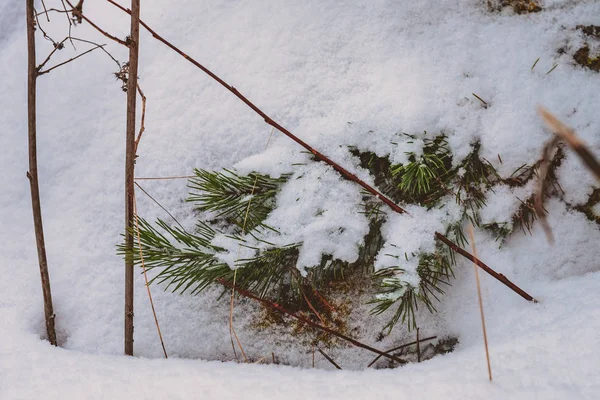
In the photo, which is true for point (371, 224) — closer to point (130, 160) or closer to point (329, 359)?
point (329, 359)

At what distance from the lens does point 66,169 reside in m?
1.56

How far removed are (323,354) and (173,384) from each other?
0.50 meters

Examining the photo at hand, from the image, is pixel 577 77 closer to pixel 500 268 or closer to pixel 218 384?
pixel 500 268

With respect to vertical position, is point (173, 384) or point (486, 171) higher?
point (486, 171)

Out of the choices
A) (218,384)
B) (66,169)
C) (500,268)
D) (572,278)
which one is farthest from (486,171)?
(66,169)

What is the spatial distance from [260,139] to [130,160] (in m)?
0.39

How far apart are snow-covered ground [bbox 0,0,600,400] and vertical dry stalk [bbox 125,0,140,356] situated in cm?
12

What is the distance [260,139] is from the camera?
142cm

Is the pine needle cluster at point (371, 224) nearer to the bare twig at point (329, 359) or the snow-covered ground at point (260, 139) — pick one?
the snow-covered ground at point (260, 139)

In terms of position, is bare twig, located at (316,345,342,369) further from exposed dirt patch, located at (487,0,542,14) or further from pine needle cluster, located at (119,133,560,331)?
exposed dirt patch, located at (487,0,542,14)

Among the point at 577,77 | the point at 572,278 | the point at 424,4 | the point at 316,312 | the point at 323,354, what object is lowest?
the point at 323,354

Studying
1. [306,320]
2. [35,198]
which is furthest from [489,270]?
[35,198]

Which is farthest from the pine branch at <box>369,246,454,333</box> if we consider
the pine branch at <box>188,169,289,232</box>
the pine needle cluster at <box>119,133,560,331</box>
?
A: the pine branch at <box>188,169,289,232</box>

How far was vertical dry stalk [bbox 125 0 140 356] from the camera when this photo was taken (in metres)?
1.18
